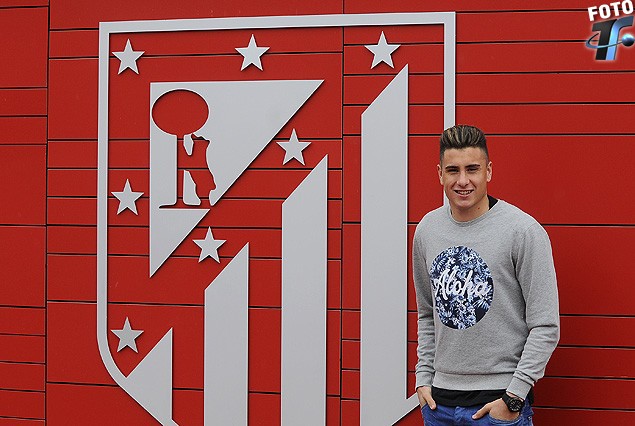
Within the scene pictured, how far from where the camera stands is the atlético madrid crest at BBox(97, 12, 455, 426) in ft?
9.75

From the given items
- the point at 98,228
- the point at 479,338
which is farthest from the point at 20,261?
the point at 479,338

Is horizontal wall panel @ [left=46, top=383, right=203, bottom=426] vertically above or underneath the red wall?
underneath

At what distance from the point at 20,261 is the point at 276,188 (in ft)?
3.19

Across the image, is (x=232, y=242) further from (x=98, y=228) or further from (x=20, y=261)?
(x=20, y=261)

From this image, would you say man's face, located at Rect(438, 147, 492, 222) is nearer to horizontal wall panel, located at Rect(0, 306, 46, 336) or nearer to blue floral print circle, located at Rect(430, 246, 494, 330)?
blue floral print circle, located at Rect(430, 246, 494, 330)

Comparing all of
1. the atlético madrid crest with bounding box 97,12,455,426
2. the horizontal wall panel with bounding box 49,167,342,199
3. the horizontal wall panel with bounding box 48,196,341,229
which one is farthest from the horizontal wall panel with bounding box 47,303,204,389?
the horizontal wall panel with bounding box 49,167,342,199

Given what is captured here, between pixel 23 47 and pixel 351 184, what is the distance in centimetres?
127

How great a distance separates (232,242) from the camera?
3062 mm

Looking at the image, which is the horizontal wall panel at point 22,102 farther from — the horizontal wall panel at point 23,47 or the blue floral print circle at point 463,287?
the blue floral print circle at point 463,287

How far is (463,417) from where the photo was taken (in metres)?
2.41

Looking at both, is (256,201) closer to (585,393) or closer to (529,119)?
(529,119)

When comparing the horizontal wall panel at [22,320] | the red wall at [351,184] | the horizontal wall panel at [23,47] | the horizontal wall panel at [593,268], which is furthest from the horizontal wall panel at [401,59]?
the horizontal wall panel at [22,320]

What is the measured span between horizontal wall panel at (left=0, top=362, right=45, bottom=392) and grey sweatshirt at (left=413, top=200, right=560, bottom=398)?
1.52m

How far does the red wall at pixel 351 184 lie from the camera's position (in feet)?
9.39
